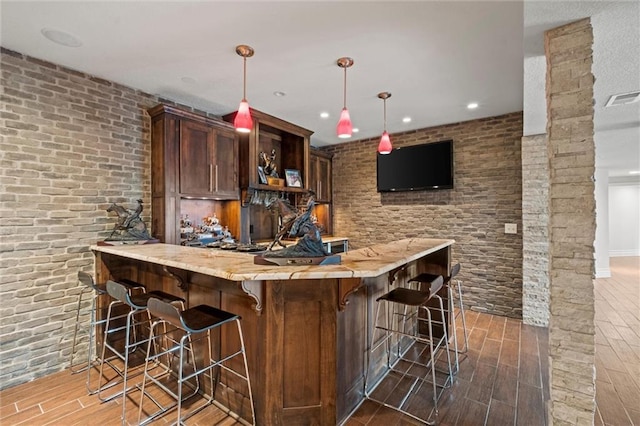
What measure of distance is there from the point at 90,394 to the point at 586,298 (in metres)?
3.53

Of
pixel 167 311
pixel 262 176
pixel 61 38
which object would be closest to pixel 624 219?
pixel 262 176

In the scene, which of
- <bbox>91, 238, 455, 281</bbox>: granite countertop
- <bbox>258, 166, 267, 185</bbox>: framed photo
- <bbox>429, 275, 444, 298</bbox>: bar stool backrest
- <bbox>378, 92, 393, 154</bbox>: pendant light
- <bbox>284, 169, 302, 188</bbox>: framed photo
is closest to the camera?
<bbox>91, 238, 455, 281</bbox>: granite countertop

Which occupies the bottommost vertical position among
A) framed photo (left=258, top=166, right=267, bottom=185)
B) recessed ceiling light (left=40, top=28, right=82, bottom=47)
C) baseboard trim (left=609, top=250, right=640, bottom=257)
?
baseboard trim (left=609, top=250, right=640, bottom=257)

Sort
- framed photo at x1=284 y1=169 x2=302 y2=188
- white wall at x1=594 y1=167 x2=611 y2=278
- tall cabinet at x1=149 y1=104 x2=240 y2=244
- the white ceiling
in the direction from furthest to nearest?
white wall at x1=594 y1=167 x2=611 y2=278 → framed photo at x1=284 y1=169 x2=302 y2=188 → tall cabinet at x1=149 y1=104 x2=240 y2=244 → the white ceiling

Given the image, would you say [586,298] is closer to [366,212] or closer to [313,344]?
[313,344]

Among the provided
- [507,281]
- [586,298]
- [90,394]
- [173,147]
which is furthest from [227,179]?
[507,281]

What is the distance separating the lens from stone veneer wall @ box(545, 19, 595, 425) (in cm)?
169

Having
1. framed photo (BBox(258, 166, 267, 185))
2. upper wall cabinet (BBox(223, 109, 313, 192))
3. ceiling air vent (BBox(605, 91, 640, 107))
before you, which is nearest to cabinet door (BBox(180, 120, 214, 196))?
upper wall cabinet (BBox(223, 109, 313, 192))

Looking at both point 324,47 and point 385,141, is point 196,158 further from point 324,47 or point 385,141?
point 385,141

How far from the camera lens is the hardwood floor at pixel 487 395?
205 centimetres

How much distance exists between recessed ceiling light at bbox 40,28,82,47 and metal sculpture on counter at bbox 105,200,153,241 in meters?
1.41

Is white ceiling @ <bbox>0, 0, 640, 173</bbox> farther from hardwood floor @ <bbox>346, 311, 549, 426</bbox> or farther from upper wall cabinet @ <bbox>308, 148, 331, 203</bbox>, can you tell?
hardwood floor @ <bbox>346, 311, 549, 426</bbox>

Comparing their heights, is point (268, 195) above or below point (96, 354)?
above

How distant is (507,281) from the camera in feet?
13.4
